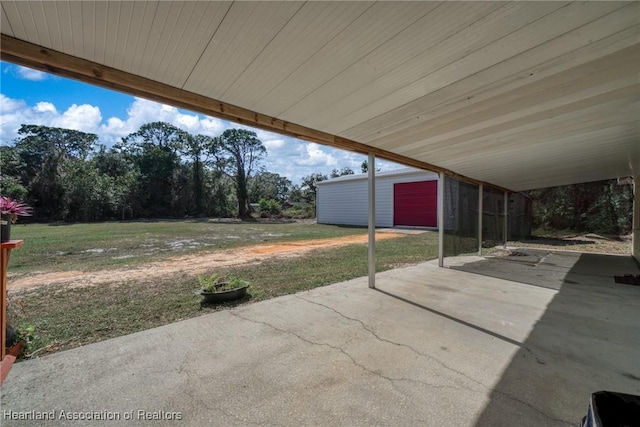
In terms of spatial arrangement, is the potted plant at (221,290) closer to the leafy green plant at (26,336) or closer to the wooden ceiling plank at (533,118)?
the leafy green plant at (26,336)

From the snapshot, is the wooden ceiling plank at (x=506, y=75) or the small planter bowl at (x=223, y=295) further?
the small planter bowl at (x=223, y=295)

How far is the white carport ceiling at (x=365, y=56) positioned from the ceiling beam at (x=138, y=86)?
0.04ft

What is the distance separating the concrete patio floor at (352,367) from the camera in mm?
1597

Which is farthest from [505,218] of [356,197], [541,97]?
[356,197]

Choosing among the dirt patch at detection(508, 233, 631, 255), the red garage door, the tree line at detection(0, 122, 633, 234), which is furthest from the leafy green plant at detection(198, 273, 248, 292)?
the tree line at detection(0, 122, 633, 234)

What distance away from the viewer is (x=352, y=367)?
205 cm

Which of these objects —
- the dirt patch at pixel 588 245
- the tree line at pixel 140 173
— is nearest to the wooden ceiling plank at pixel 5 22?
the dirt patch at pixel 588 245

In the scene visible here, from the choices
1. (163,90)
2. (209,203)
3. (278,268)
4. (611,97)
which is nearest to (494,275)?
(611,97)

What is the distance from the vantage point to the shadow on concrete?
1.61m

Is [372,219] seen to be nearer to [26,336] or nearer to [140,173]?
[26,336]

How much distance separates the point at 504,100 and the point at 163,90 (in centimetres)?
302

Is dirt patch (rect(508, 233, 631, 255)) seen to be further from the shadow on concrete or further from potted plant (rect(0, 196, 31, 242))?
potted plant (rect(0, 196, 31, 242))

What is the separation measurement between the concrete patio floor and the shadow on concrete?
11mm

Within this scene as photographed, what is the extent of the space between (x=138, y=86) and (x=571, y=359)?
4.05 m
